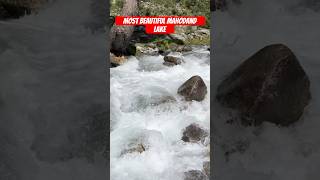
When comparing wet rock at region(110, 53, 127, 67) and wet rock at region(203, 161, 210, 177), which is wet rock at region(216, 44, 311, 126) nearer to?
wet rock at region(203, 161, 210, 177)

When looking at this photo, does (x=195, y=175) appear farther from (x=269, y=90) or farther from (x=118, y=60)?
(x=118, y=60)

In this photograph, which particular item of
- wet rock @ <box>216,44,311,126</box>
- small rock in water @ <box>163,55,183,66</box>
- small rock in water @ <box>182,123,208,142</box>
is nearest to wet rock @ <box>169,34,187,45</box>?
small rock in water @ <box>163,55,183,66</box>

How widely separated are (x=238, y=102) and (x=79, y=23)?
5.09ft

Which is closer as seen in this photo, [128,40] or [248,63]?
[248,63]

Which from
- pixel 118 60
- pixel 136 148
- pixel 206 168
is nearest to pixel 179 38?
pixel 118 60

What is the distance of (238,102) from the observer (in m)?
3.64

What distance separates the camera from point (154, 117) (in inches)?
188

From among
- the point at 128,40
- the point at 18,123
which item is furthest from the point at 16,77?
the point at 128,40

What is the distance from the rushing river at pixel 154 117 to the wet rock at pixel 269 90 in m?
1.05

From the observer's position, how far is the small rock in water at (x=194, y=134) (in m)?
4.60

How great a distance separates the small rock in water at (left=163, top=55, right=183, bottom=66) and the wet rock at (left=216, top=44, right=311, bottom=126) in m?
1.69

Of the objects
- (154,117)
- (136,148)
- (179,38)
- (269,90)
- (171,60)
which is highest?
(179,38)

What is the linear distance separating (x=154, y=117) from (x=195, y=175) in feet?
2.91

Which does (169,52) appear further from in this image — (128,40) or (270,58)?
(270,58)
